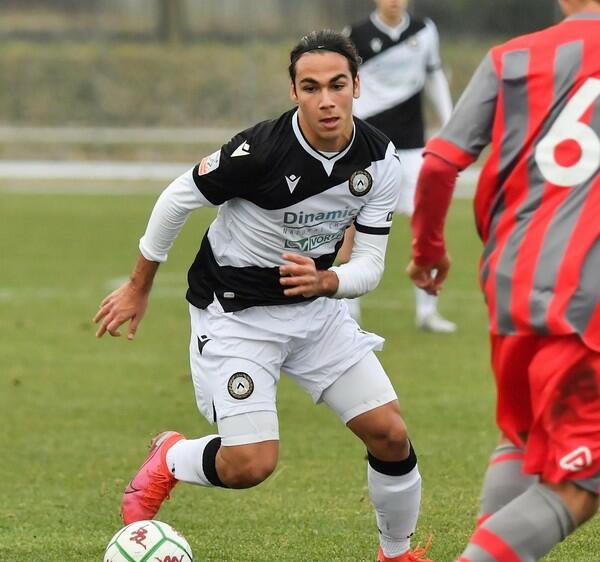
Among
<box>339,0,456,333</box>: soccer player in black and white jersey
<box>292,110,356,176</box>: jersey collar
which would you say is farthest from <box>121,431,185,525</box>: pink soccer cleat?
<box>339,0,456,333</box>: soccer player in black and white jersey

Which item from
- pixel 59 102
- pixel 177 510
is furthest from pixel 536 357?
pixel 59 102

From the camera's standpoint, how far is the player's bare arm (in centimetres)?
480

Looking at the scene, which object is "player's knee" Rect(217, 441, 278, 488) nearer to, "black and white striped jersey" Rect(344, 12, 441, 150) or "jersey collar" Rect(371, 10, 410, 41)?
"black and white striped jersey" Rect(344, 12, 441, 150)

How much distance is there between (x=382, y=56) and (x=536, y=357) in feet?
23.2

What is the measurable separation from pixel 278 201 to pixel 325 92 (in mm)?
421

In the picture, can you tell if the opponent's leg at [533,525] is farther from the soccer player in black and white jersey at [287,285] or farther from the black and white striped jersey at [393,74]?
the black and white striped jersey at [393,74]

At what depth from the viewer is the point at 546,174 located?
357 cm

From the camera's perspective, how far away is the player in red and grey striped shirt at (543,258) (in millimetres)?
3484

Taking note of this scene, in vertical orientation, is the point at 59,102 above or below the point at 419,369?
below

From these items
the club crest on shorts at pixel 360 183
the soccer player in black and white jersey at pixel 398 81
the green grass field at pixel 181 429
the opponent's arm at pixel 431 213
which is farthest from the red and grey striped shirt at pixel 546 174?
the soccer player in black and white jersey at pixel 398 81

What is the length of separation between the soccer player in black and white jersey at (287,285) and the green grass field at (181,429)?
553 mm

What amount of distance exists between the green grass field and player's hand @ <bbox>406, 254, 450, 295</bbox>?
121cm

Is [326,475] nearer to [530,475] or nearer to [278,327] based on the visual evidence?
[278,327]

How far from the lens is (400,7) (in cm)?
1034
